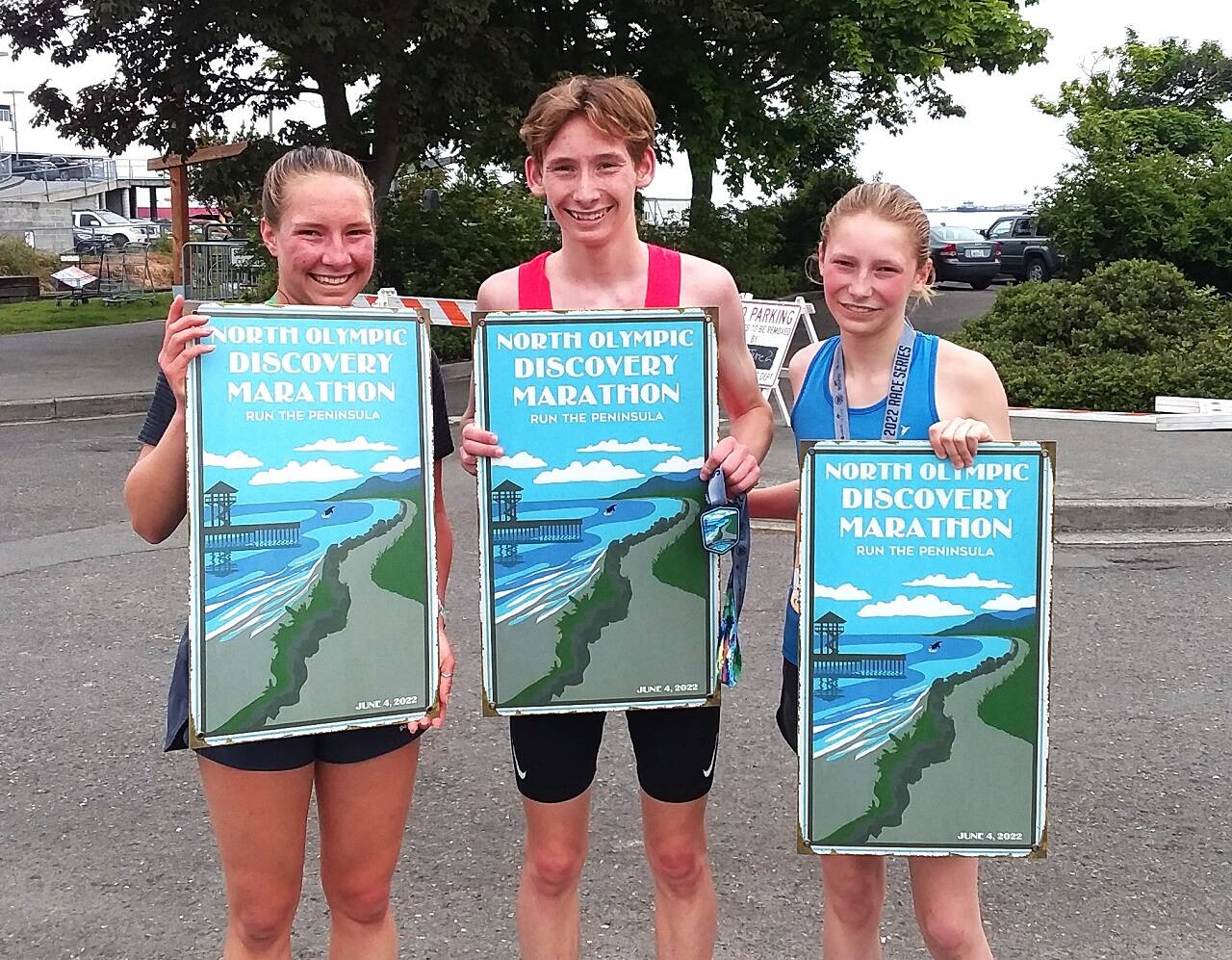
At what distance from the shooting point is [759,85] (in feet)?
59.7

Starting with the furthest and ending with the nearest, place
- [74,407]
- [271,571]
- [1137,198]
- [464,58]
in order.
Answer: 1. [1137,198]
2. [464,58]
3. [74,407]
4. [271,571]

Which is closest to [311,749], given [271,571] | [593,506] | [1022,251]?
[271,571]

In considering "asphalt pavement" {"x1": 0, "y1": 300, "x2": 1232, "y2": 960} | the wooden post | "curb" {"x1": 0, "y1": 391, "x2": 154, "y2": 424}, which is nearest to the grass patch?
the wooden post

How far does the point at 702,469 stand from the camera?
2383 millimetres

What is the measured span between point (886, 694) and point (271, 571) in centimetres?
117

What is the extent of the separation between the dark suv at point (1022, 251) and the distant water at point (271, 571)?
27701mm

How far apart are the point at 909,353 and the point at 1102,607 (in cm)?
429

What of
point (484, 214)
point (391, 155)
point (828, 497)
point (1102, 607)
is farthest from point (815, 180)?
point (828, 497)

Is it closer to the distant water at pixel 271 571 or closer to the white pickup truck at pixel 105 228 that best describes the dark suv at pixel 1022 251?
the distant water at pixel 271 571

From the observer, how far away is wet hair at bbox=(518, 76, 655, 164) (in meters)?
2.41

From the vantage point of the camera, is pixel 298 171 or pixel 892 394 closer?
pixel 298 171

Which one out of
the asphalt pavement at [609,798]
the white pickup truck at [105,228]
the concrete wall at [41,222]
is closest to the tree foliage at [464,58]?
the asphalt pavement at [609,798]

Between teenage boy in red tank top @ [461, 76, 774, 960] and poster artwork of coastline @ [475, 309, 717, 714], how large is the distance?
10cm

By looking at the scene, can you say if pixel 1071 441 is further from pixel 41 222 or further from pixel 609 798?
pixel 41 222
